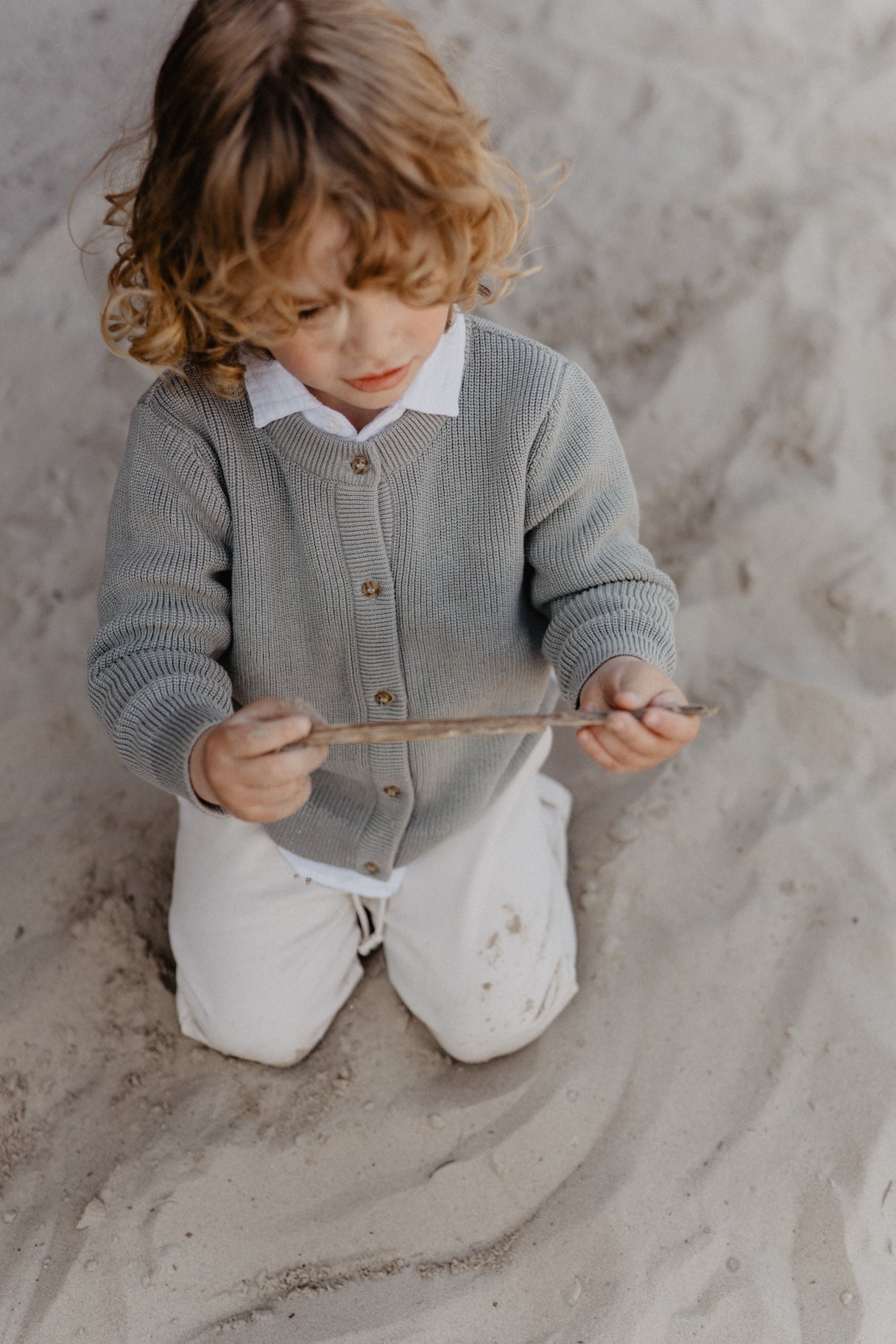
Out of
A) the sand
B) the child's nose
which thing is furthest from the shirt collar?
the sand

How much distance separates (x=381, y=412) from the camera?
108cm

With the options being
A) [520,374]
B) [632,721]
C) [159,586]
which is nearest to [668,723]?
[632,721]

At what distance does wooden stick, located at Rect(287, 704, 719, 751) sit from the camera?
897 millimetres

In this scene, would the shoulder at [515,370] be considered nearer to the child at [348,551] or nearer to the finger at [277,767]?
the child at [348,551]

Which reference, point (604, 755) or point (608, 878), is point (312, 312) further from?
point (608, 878)

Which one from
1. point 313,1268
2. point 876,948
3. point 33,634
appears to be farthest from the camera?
point 33,634

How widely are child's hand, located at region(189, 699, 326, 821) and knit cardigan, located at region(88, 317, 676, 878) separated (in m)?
0.08

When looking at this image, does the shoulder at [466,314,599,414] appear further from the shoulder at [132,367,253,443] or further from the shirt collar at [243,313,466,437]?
the shoulder at [132,367,253,443]

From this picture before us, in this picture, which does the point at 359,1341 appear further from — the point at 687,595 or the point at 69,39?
the point at 69,39

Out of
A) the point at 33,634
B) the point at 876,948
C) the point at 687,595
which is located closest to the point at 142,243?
the point at 33,634

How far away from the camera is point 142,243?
966 mm

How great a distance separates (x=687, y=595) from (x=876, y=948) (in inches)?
22.8

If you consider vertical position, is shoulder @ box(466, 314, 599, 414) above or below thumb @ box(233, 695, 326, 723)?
above

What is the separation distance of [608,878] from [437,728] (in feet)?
2.23
